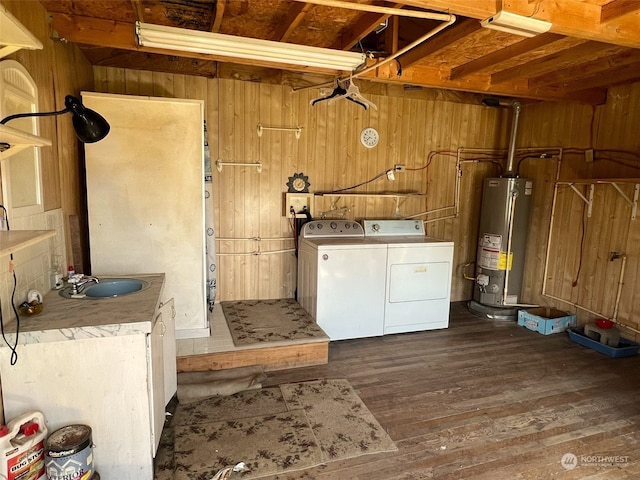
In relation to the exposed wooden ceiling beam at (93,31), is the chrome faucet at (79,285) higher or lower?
lower

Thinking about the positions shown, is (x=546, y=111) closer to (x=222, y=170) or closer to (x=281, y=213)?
(x=281, y=213)

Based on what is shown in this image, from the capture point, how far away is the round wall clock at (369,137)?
14.5 feet

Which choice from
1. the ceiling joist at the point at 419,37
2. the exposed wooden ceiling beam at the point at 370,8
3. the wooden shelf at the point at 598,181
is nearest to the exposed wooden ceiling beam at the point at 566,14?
the ceiling joist at the point at 419,37

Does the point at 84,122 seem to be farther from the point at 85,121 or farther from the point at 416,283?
the point at 416,283

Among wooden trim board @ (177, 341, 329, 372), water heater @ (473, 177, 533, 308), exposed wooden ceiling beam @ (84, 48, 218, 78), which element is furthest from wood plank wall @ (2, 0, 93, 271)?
water heater @ (473, 177, 533, 308)

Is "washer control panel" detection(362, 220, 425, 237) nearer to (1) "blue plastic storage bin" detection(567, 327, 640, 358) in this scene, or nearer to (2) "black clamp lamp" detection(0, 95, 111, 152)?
(1) "blue plastic storage bin" detection(567, 327, 640, 358)

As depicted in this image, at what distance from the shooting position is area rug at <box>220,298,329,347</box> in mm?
3299

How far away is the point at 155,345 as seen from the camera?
201 centimetres

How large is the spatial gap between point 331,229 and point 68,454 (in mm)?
2891

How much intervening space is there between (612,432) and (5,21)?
12.1 feet

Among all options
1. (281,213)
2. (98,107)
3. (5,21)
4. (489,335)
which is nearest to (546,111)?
(489,335)

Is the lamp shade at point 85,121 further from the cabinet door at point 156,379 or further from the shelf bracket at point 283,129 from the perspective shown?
the shelf bracket at point 283,129

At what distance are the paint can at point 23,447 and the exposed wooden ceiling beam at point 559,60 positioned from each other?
4.01 meters

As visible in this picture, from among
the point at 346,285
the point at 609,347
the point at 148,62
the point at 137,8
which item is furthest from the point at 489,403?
the point at 148,62
